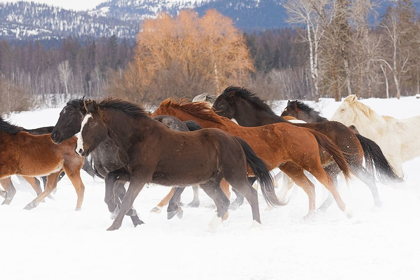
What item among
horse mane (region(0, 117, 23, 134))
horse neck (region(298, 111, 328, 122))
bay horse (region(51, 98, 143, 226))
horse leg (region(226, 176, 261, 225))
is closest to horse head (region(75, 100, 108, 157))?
bay horse (region(51, 98, 143, 226))

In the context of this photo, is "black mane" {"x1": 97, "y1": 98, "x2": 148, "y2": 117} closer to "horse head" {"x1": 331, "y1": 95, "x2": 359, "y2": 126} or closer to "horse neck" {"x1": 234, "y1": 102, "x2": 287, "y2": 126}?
"horse neck" {"x1": 234, "y1": 102, "x2": 287, "y2": 126}

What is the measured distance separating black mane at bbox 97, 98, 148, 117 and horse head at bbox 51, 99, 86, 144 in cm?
27

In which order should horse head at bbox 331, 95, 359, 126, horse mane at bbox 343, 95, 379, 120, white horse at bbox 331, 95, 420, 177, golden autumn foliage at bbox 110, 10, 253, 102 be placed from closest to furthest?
1. white horse at bbox 331, 95, 420, 177
2. horse mane at bbox 343, 95, 379, 120
3. horse head at bbox 331, 95, 359, 126
4. golden autumn foliage at bbox 110, 10, 253, 102

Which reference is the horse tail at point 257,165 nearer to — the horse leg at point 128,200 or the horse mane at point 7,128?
the horse leg at point 128,200

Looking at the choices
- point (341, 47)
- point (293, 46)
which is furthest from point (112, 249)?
point (293, 46)

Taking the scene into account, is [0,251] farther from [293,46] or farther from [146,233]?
[293,46]

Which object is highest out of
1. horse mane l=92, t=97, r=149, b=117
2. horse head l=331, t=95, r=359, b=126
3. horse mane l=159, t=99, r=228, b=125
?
horse mane l=92, t=97, r=149, b=117

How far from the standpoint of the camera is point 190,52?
3453 cm

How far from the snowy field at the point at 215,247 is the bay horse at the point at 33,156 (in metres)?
0.77

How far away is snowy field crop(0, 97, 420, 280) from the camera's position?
415 centimetres

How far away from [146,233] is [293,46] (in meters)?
86.7

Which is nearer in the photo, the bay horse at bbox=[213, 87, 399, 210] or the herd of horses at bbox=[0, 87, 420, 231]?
the herd of horses at bbox=[0, 87, 420, 231]

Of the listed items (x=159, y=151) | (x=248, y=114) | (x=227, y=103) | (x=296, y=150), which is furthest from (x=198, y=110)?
(x=159, y=151)

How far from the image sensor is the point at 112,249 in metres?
4.70
